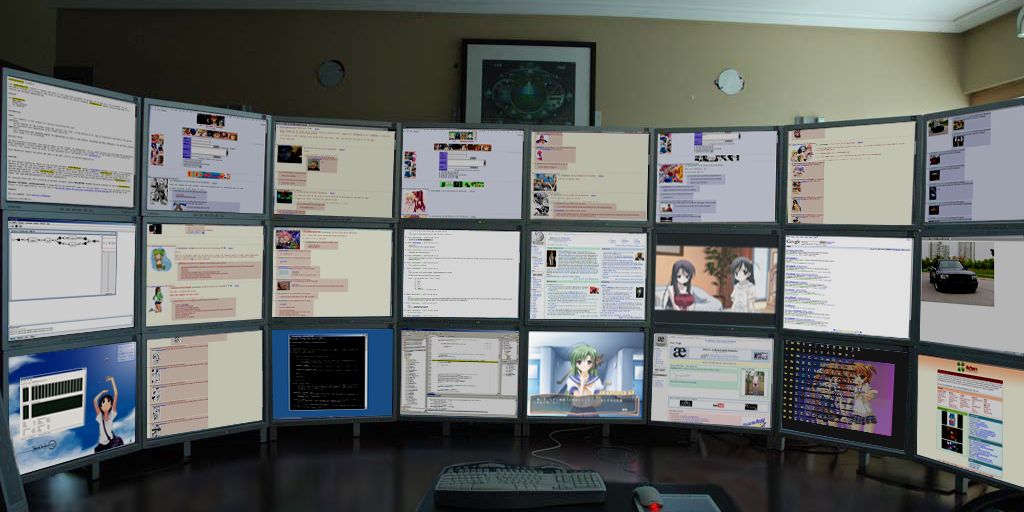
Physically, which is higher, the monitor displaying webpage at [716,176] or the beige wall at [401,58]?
the beige wall at [401,58]

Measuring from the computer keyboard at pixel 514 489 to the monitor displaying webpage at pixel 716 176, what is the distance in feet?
4.19

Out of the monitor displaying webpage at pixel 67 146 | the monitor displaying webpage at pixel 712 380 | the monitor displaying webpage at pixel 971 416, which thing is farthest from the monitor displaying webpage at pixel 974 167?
the monitor displaying webpage at pixel 67 146

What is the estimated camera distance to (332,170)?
2.68 metres

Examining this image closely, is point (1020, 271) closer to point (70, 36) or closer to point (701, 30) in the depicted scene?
point (701, 30)

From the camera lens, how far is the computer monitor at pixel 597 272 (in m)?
2.72

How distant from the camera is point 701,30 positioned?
401 centimetres

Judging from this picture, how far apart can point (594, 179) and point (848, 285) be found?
108 centimetres

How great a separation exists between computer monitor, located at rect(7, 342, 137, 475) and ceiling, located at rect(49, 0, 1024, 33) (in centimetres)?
255

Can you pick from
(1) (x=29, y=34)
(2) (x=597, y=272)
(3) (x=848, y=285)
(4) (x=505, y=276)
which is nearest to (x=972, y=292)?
(3) (x=848, y=285)

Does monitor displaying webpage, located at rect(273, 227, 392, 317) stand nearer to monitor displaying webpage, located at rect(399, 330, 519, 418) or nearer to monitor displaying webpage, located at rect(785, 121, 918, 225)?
monitor displaying webpage, located at rect(399, 330, 519, 418)

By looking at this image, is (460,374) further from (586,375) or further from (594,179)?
(594,179)

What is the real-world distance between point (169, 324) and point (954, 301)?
2.88 m

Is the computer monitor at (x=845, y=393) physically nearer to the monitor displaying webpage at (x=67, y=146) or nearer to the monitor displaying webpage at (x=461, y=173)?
the monitor displaying webpage at (x=461, y=173)

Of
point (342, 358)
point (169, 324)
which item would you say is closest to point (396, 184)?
point (342, 358)
